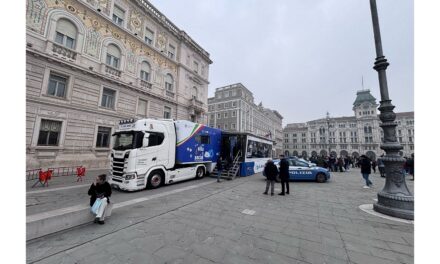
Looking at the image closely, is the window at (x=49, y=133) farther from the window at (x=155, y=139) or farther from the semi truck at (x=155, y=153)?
the window at (x=155, y=139)

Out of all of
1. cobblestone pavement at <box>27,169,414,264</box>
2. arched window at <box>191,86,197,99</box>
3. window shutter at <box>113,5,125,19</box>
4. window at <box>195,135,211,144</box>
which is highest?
window shutter at <box>113,5,125,19</box>

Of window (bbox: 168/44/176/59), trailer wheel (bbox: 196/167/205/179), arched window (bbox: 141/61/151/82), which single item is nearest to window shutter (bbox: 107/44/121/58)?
arched window (bbox: 141/61/151/82)

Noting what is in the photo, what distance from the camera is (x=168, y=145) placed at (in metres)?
9.82

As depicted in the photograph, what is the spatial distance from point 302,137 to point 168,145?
89.8m

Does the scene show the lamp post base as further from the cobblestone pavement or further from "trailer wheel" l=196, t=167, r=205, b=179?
"trailer wheel" l=196, t=167, r=205, b=179

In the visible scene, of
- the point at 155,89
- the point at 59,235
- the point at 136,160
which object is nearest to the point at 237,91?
the point at 155,89

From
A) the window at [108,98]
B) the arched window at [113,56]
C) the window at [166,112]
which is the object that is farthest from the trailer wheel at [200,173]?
the arched window at [113,56]

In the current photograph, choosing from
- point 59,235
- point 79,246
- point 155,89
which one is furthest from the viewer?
point 155,89

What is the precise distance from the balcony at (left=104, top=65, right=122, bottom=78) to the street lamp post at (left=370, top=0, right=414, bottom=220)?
18442mm

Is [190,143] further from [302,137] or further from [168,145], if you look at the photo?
[302,137]

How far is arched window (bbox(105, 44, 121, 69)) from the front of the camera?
16.2 metres

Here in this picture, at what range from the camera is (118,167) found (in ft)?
27.6

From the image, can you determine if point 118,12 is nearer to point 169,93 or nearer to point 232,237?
point 169,93

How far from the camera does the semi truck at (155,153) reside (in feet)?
26.9
